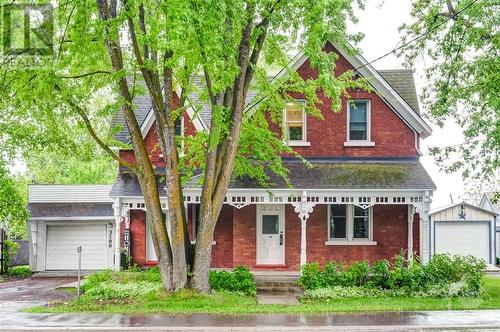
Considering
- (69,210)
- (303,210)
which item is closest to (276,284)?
(303,210)

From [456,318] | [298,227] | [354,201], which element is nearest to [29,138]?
[298,227]

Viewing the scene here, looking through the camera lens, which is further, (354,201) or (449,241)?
(449,241)

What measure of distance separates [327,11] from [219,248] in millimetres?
11428

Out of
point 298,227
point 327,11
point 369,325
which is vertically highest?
point 327,11

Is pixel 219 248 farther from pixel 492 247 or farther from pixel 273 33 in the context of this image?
pixel 492 247

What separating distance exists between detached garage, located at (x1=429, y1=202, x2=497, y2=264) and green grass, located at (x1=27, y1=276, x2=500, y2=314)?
43.7ft

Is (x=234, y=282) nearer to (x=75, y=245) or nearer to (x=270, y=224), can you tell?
(x=270, y=224)

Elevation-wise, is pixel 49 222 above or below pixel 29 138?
below

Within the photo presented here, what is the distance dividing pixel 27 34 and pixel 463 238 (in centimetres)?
2342

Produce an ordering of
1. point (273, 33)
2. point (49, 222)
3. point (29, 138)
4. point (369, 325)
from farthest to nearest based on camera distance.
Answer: point (49, 222) → point (29, 138) → point (273, 33) → point (369, 325)

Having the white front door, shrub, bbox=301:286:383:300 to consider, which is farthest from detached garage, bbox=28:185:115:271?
shrub, bbox=301:286:383:300

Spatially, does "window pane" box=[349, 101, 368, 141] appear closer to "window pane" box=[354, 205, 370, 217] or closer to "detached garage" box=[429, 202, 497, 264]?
"window pane" box=[354, 205, 370, 217]

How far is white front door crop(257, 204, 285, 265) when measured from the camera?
2198cm

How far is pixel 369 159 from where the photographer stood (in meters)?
22.4
